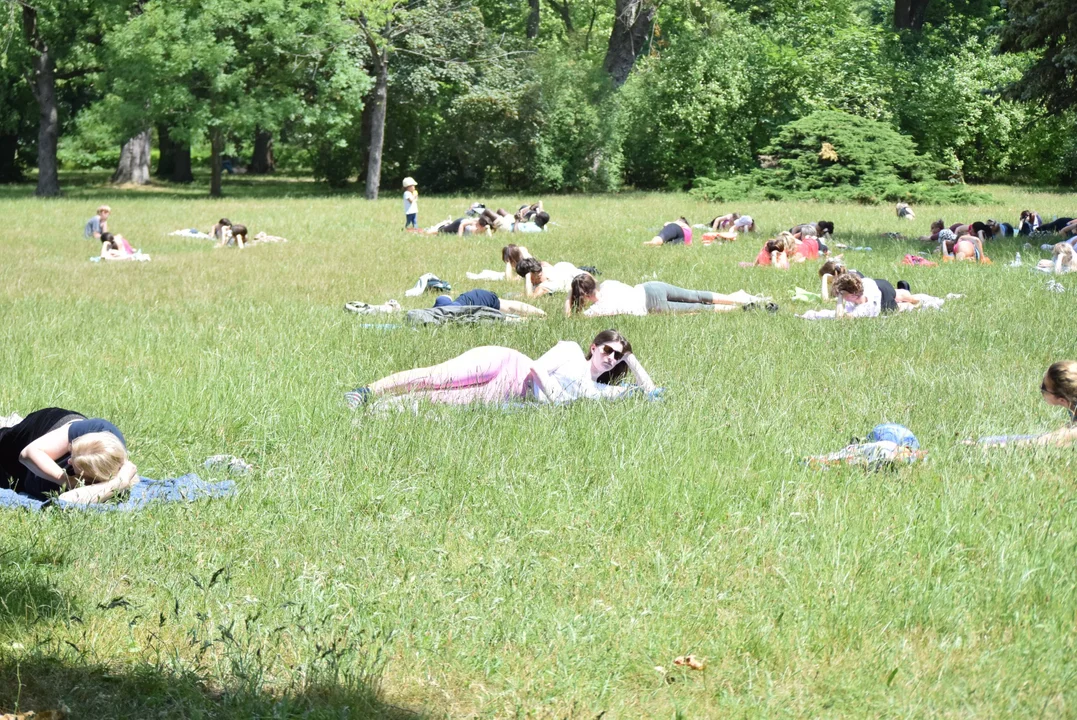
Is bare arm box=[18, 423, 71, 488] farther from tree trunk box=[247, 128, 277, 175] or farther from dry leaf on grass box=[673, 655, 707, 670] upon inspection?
tree trunk box=[247, 128, 277, 175]

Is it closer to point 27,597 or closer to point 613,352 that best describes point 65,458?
point 27,597

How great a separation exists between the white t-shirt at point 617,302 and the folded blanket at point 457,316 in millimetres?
974

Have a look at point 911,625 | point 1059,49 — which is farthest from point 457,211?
point 911,625

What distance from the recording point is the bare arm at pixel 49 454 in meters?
7.04

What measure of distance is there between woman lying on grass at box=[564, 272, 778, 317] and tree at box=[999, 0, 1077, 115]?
34.9ft

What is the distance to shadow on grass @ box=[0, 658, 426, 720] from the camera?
449 cm

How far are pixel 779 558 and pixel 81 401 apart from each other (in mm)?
5652

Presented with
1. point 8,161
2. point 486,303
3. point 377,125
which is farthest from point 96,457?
point 8,161

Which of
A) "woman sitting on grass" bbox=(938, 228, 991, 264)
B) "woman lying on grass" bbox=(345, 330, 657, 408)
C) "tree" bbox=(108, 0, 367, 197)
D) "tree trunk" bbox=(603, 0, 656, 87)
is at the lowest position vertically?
"woman lying on grass" bbox=(345, 330, 657, 408)

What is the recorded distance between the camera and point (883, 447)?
23.9ft

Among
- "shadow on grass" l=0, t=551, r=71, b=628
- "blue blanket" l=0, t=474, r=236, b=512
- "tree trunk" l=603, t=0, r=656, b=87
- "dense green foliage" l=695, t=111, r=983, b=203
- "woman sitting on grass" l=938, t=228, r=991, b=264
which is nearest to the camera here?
"shadow on grass" l=0, t=551, r=71, b=628

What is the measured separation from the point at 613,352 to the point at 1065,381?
3269 mm

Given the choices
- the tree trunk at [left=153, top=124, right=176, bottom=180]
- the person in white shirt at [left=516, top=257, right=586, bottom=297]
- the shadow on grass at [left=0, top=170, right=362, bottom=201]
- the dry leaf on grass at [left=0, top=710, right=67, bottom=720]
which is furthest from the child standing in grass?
the tree trunk at [left=153, top=124, right=176, bottom=180]

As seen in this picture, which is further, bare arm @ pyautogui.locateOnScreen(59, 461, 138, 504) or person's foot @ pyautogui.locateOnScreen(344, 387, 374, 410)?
person's foot @ pyautogui.locateOnScreen(344, 387, 374, 410)
